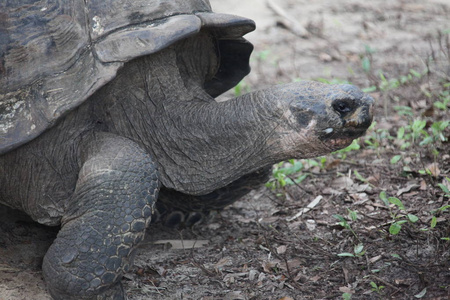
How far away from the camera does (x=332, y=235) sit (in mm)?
3582

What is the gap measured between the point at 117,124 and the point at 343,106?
1.29m

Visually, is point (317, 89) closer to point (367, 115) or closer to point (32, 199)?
point (367, 115)

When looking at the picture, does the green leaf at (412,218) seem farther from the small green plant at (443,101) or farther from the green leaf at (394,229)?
the small green plant at (443,101)

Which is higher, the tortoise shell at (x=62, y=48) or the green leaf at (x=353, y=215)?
the tortoise shell at (x=62, y=48)

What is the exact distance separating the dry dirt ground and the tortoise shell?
3.19 feet

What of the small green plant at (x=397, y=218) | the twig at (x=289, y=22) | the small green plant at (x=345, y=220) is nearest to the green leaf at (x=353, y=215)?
the small green plant at (x=345, y=220)

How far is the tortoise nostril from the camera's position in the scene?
9.71ft

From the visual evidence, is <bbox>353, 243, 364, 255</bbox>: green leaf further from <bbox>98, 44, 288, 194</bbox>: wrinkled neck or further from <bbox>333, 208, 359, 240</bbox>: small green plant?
<bbox>98, 44, 288, 194</bbox>: wrinkled neck

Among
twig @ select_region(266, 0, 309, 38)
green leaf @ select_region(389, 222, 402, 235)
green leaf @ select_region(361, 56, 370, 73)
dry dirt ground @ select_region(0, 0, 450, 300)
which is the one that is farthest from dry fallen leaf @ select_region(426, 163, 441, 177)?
twig @ select_region(266, 0, 309, 38)

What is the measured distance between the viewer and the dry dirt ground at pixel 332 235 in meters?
3.12

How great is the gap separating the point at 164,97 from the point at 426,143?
205 centimetres

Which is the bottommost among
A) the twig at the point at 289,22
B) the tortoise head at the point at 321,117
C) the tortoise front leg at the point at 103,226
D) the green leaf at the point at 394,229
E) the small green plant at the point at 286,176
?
the twig at the point at 289,22

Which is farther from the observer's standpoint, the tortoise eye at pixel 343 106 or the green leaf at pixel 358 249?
the green leaf at pixel 358 249

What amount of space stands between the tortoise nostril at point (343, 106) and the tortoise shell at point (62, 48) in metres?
0.86
